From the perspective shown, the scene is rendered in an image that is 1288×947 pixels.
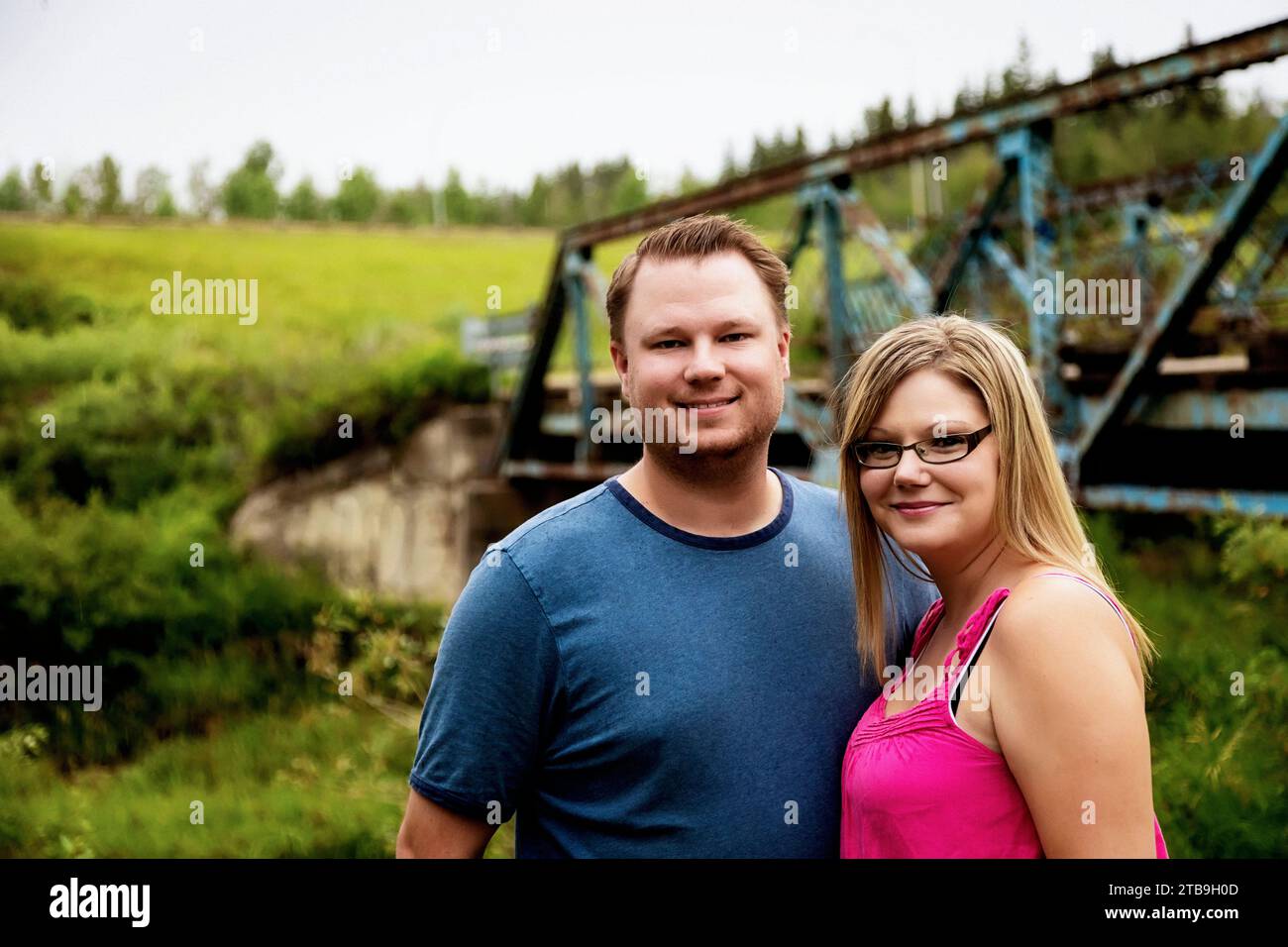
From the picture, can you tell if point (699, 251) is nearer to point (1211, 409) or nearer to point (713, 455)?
point (713, 455)

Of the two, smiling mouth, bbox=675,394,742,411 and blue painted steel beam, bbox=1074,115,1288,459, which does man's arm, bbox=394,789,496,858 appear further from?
Result: blue painted steel beam, bbox=1074,115,1288,459

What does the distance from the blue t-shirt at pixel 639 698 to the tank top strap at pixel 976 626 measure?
1.19 ft

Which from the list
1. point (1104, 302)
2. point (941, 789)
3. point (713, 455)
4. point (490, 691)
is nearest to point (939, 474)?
point (713, 455)

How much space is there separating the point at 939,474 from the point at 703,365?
560mm

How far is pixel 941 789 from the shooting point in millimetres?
2180

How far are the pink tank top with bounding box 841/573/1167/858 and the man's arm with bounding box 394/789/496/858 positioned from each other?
2.76ft

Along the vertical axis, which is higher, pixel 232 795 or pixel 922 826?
pixel 922 826

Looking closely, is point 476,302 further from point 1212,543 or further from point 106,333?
point 1212,543

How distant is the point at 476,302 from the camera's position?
22719mm

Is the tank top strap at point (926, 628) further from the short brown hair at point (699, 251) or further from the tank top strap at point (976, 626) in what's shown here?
the short brown hair at point (699, 251)

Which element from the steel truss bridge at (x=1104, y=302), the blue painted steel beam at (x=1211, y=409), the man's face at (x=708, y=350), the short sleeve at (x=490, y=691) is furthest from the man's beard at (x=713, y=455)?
the blue painted steel beam at (x=1211, y=409)
